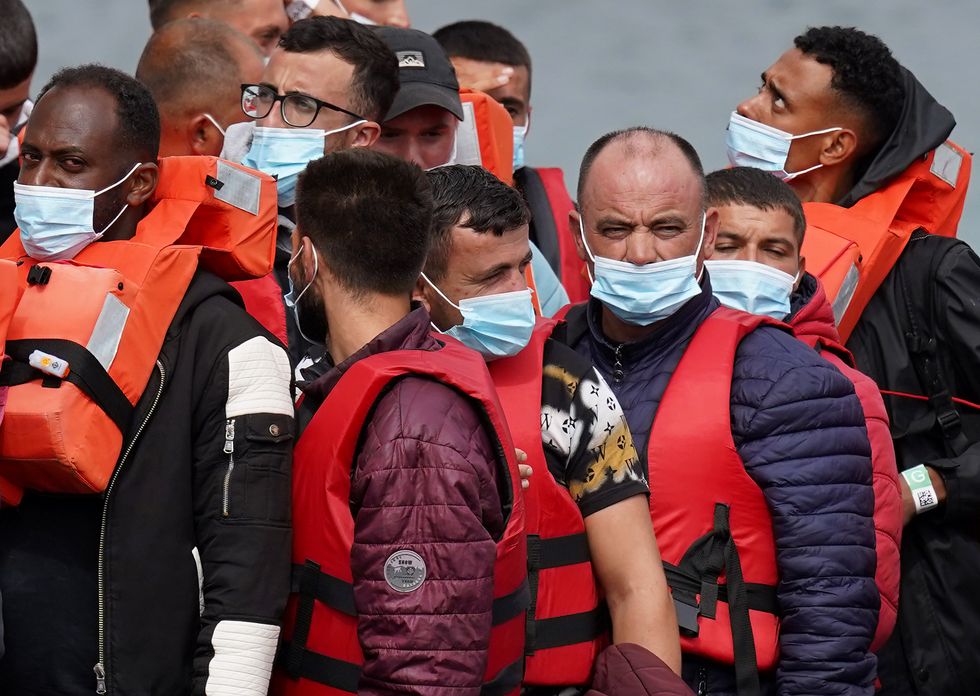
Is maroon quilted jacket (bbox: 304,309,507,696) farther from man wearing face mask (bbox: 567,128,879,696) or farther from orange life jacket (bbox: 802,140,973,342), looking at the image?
orange life jacket (bbox: 802,140,973,342)

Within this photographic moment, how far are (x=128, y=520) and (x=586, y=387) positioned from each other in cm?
97

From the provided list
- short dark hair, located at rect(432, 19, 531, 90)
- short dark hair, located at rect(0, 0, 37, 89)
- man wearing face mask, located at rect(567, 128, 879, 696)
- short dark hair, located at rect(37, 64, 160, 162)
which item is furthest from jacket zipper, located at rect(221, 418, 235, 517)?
short dark hair, located at rect(432, 19, 531, 90)

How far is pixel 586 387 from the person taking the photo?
2969 millimetres

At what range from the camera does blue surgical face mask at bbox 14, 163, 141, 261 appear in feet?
9.55

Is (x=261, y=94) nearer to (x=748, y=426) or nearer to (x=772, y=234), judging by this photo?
(x=772, y=234)

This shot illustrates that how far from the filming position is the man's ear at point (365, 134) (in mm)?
3979

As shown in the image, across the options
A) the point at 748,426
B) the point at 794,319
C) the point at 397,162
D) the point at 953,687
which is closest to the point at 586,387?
the point at 748,426

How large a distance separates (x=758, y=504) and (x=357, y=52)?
6.01 feet

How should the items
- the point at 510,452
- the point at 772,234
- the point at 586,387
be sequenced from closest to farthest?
the point at 510,452 → the point at 586,387 → the point at 772,234

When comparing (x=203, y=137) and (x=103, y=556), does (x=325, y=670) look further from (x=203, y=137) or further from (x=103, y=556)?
(x=203, y=137)

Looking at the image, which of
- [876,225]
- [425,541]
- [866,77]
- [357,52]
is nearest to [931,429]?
[876,225]

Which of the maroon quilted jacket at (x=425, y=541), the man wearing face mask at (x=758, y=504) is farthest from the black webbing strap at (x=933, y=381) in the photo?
the maroon quilted jacket at (x=425, y=541)

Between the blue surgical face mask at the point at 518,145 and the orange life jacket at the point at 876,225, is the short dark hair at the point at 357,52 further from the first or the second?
the orange life jacket at the point at 876,225

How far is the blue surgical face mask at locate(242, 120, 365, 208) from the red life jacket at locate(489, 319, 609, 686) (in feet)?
3.90
